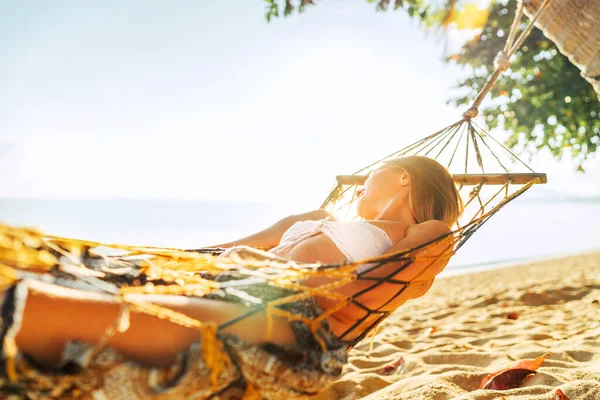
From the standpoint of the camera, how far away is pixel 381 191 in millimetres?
1499

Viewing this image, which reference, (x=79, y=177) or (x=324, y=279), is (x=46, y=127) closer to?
(x=79, y=177)

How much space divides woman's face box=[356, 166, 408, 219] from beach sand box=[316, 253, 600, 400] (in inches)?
24.3

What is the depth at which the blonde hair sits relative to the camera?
1.43 metres

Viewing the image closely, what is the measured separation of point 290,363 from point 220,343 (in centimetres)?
14

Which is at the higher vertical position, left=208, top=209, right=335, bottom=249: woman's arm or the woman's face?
the woman's face

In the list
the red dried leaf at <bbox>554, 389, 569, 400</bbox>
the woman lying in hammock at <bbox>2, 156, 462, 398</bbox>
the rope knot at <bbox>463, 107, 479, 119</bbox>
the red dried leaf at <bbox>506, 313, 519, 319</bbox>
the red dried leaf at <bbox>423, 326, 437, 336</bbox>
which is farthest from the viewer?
the red dried leaf at <bbox>506, 313, 519, 319</bbox>

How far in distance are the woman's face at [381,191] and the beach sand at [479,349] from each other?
0.62 metres

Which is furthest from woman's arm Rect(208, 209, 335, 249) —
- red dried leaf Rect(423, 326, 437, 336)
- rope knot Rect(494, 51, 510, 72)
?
red dried leaf Rect(423, 326, 437, 336)

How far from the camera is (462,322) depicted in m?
2.80

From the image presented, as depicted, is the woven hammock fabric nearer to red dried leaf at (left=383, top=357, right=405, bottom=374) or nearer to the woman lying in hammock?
the woman lying in hammock

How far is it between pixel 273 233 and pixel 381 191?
43cm

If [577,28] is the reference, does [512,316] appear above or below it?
below

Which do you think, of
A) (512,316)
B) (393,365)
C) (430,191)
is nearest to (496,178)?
(430,191)

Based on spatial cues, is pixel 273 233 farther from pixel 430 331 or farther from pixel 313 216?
pixel 430 331
